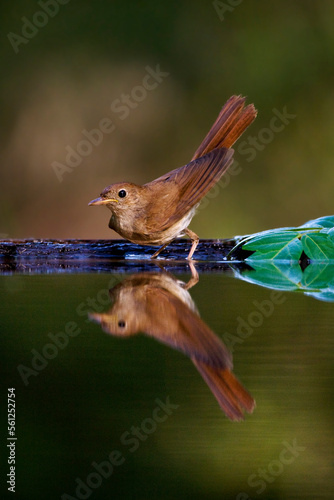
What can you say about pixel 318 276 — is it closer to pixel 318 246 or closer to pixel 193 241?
pixel 318 246

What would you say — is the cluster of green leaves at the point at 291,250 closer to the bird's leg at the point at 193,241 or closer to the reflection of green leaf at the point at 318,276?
the reflection of green leaf at the point at 318,276

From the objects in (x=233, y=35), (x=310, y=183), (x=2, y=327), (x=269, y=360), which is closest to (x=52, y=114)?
(x=233, y=35)

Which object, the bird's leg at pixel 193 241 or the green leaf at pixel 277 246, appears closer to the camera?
the green leaf at pixel 277 246

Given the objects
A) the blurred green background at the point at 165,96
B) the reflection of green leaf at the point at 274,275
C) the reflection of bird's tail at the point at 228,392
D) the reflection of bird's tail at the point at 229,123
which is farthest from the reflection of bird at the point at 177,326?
the blurred green background at the point at 165,96

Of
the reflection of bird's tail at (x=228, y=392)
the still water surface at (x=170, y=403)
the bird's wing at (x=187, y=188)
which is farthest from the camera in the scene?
the bird's wing at (x=187, y=188)

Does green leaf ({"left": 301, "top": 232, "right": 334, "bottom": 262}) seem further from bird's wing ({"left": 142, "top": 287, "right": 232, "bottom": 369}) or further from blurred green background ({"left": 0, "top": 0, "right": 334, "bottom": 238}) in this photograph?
blurred green background ({"left": 0, "top": 0, "right": 334, "bottom": 238})

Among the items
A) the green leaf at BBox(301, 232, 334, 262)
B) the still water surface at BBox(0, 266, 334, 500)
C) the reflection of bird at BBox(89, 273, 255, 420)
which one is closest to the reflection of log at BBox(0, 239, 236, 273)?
the green leaf at BBox(301, 232, 334, 262)
